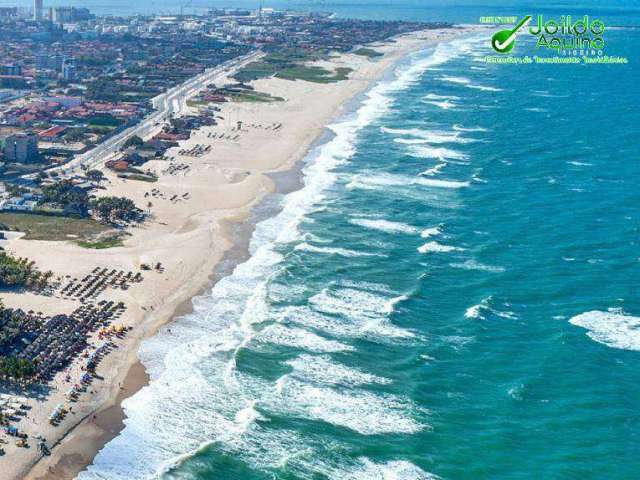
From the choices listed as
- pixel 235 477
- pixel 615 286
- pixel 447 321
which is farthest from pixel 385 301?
pixel 235 477

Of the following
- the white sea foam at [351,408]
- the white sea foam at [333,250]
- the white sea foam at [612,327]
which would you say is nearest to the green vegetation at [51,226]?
the white sea foam at [333,250]

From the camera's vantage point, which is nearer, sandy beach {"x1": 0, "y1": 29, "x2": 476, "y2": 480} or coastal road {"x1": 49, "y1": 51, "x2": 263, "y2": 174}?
Result: sandy beach {"x1": 0, "y1": 29, "x2": 476, "y2": 480}

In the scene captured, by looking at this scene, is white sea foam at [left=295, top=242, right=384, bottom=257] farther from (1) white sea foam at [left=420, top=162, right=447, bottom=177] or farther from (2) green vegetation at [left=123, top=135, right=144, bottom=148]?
(2) green vegetation at [left=123, top=135, right=144, bottom=148]

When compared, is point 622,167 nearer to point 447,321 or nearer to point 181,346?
point 447,321

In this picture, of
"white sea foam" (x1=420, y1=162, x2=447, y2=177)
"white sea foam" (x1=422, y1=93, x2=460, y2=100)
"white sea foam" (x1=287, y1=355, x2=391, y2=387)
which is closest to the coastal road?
"white sea foam" (x1=420, y1=162, x2=447, y2=177)

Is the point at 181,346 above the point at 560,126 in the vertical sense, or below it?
below

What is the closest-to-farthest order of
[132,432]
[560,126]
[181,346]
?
[132,432], [181,346], [560,126]

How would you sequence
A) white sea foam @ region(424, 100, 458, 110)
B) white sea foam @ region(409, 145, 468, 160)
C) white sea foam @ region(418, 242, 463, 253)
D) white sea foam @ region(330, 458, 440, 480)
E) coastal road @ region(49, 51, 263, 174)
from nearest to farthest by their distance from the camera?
1. white sea foam @ region(330, 458, 440, 480)
2. white sea foam @ region(418, 242, 463, 253)
3. coastal road @ region(49, 51, 263, 174)
4. white sea foam @ region(409, 145, 468, 160)
5. white sea foam @ region(424, 100, 458, 110)

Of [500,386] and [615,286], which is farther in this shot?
[615,286]
